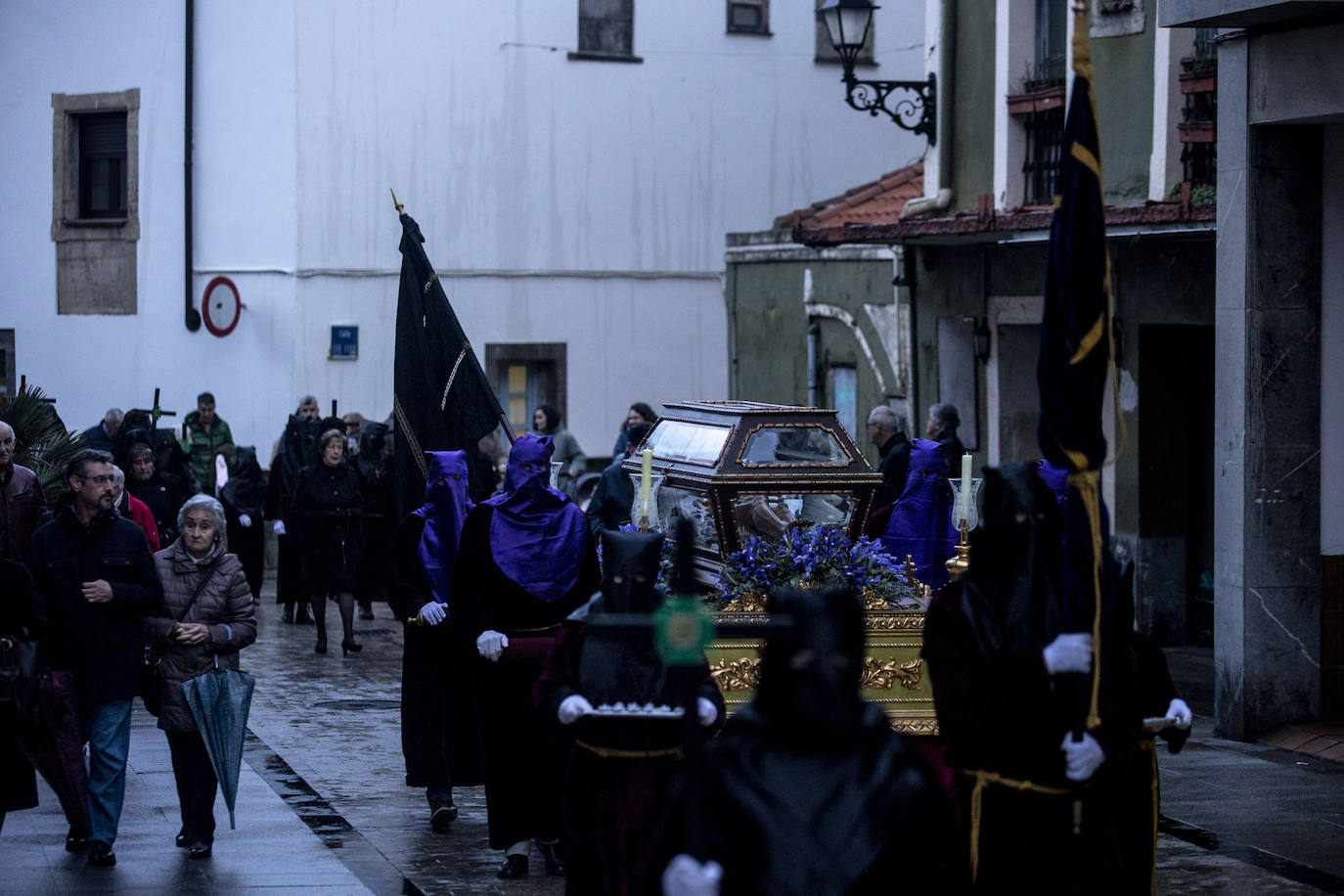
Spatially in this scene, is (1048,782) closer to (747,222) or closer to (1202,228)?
(1202,228)

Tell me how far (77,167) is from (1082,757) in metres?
21.1

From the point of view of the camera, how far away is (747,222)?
26109 millimetres

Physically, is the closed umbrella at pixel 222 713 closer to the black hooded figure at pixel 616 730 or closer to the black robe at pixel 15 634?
the black robe at pixel 15 634

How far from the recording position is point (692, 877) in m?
4.55

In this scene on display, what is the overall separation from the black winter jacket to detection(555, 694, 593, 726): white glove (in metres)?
2.67

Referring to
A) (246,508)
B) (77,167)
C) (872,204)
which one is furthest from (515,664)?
(77,167)

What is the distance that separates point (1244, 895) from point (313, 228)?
16.9 meters

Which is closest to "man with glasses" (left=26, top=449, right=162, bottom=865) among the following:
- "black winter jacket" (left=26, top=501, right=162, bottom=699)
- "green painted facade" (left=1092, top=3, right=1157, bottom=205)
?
"black winter jacket" (left=26, top=501, right=162, bottom=699)

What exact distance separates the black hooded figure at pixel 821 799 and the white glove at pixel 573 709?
2.32 m

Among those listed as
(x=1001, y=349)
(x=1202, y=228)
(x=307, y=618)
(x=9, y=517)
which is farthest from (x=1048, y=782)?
(x=307, y=618)

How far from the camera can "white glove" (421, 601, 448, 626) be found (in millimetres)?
9836

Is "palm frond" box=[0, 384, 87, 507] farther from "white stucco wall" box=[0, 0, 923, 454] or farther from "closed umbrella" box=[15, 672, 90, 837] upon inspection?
"white stucco wall" box=[0, 0, 923, 454]

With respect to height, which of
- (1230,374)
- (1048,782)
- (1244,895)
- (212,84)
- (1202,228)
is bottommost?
(1244,895)

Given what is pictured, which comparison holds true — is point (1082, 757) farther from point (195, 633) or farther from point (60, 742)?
point (60, 742)
